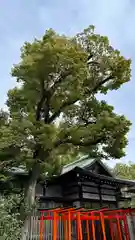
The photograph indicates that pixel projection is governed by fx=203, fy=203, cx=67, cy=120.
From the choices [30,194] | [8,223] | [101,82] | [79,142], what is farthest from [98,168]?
[8,223]

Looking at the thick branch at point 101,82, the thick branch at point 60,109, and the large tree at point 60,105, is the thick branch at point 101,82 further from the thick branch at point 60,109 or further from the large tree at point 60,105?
the thick branch at point 60,109

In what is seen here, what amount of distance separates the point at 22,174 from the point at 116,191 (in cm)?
846

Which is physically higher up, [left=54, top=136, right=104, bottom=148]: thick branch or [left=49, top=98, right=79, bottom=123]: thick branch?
[left=49, top=98, right=79, bottom=123]: thick branch

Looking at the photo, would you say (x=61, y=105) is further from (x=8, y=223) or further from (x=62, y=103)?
(x=8, y=223)

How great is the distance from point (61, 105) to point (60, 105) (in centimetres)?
7

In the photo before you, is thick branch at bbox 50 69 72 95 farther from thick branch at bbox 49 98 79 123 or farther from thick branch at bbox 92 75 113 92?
thick branch at bbox 92 75 113 92

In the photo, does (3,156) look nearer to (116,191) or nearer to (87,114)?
(87,114)

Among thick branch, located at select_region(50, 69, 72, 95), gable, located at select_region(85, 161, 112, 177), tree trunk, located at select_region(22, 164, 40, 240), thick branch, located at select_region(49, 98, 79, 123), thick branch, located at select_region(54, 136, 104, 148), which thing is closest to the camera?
tree trunk, located at select_region(22, 164, 40, 240)

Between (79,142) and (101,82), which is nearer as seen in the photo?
(79,142)

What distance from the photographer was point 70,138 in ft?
33.1

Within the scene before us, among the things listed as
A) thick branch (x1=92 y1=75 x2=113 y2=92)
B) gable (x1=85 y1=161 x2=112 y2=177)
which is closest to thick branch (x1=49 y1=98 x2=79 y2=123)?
thick branch (x1=92 y1=75 x2=113 y2=92)

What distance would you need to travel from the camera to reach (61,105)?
36.1 ft

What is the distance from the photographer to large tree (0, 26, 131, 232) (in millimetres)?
8977

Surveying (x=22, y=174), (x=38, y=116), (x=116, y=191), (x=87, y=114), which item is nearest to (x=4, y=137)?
(x=38, y=116)
